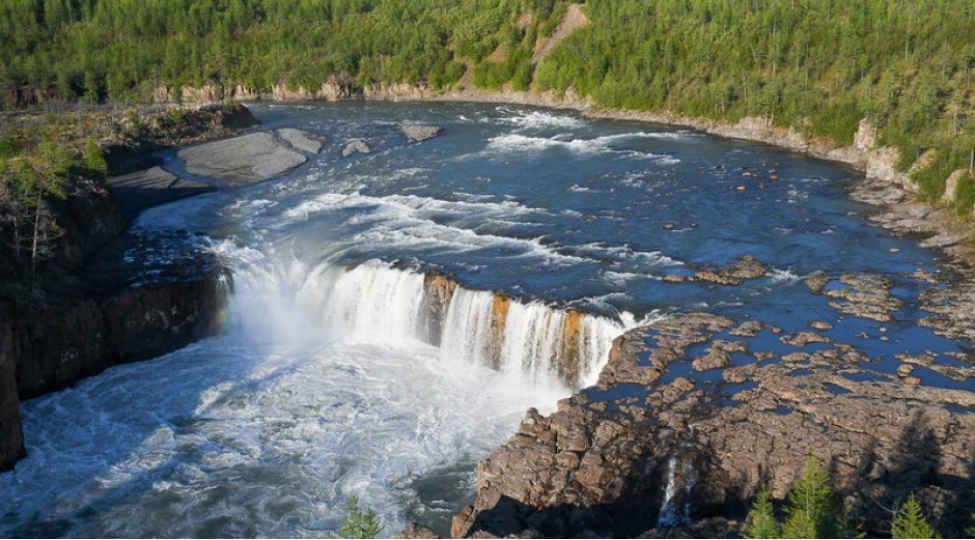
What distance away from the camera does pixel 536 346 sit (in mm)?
34688

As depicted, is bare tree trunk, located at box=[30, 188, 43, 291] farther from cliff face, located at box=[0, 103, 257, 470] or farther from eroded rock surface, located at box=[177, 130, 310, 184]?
eroded rock surface, located at box=[177, 130, 310, 184]

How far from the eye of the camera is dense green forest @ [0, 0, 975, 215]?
65.7 metres

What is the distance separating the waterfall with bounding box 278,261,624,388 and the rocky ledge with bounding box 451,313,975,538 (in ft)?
13.6

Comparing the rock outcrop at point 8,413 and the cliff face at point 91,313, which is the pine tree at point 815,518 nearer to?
the rock outcrop at point 8,413

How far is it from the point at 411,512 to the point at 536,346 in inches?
407

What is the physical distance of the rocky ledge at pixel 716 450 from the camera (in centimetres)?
2269

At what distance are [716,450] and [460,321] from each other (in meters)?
15.1

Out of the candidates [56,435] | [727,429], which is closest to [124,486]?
[56,435]

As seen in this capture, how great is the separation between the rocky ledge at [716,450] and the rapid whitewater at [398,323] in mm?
3532

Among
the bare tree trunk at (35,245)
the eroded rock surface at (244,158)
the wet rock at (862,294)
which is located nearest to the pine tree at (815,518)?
the wet rock at (862,294)

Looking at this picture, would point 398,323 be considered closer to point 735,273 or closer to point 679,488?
point 735,273

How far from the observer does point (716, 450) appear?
24797mm

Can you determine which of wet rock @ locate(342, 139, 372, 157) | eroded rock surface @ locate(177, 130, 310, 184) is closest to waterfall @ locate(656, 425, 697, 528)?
eroded rock surface @ locate(177, 130, 310, 184)

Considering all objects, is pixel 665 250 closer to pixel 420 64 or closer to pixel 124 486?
pixel 124 486
